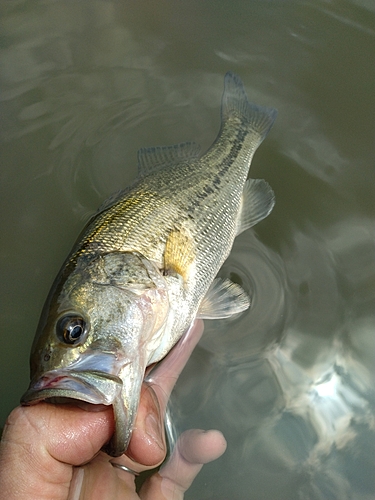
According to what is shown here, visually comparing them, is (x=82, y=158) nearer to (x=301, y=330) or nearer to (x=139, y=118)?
(x=139, y=118)

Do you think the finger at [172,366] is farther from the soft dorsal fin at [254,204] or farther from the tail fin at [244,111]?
the tail fin at [244,111]

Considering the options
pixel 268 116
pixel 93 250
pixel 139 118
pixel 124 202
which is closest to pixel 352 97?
pixel 268 116

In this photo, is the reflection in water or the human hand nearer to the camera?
the human hand

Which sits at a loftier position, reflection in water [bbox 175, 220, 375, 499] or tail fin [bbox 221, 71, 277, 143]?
tail fin [bbox 221, 71, 277, 143]

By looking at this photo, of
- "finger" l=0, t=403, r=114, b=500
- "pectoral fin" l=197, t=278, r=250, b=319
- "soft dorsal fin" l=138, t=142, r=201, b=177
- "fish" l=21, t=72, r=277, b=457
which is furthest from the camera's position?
"soft dorsal fin" l=138, t=142, r=201, b=177

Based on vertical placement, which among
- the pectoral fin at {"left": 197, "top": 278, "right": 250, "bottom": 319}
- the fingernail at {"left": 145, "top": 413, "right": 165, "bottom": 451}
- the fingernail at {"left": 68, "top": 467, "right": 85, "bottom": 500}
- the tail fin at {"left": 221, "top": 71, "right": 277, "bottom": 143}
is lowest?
the fingernail at {"left": 68, "top": 467, "right": 85, "bottom": 500}

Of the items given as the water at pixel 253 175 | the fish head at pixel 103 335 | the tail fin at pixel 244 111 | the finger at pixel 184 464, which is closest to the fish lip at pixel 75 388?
the fish head at pixel 103 335

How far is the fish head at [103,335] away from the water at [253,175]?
A: 92 centimetres

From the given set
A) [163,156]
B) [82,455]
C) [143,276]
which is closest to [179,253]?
[143,276]

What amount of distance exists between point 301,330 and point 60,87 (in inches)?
114

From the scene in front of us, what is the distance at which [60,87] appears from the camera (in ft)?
12.5

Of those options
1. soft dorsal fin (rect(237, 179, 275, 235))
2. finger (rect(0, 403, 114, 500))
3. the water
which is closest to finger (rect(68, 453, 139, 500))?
finger (rect(0, 403, 114, 500))

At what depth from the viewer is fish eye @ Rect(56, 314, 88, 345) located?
1.68m

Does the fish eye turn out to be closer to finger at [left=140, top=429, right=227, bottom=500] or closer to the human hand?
the human hand
